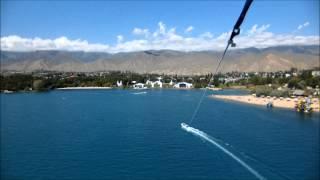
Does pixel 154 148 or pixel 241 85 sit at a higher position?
pixel 241 85

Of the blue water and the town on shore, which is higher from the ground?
the town on shore

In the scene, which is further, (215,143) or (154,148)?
(215,143)

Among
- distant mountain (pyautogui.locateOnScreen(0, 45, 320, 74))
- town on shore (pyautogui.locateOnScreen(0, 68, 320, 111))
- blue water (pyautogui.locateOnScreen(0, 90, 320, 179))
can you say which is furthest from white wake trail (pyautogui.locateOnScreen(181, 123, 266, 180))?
distant mountain (pyautogui.locateOnScreen(0, 45, 320, 74))

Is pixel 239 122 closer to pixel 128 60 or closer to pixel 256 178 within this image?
pixel 256 178

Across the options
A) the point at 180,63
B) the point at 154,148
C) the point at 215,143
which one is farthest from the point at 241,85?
the point at 180,63

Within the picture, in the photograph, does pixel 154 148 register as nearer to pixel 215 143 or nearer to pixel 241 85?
pixel 215 143

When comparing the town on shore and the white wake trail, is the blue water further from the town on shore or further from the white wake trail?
the town on shore

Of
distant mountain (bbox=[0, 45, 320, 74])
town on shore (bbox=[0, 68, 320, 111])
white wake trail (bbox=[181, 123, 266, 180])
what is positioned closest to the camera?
white wake trail (bbox=[181, 123, 266, 180])

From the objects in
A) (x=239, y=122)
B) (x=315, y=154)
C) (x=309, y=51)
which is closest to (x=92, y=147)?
(x=315, y=154)

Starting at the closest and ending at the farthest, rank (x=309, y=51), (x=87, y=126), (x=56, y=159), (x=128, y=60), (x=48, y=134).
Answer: (x=56, y=159), (x=48, y=134), (x=87, y=126), (x=128, y=60), (x=309, y=51)

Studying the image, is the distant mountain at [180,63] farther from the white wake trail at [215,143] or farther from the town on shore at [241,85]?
the white wake trail at [215,143]

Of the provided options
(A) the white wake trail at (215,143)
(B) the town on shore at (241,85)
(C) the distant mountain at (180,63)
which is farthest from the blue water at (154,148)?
(C) the distant mountain at (180,63)
